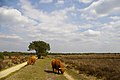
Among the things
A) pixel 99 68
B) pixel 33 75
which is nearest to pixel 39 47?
pixel 99 68

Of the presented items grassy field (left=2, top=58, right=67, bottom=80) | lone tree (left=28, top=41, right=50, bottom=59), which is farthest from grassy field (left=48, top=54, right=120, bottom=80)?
lone tree (left=28, top=41, right=50, bottom=59)

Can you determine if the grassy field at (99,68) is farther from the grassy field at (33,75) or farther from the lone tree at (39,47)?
the lone tree at (39,47)

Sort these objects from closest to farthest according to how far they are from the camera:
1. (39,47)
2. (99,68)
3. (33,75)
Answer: (33,75) < (99,68) < (39,47)

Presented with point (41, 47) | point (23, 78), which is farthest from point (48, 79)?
point (41, 47)

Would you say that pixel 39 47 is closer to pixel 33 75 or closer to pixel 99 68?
pixel 99 68

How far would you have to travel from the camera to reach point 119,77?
25.6 m

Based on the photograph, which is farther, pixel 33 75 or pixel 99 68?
pixel 99 68

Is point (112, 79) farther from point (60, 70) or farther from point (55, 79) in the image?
point (60, 70)

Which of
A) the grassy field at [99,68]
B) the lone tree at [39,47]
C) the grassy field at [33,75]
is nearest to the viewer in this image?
the grassy field at [33,75]

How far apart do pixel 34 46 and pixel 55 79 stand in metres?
78.8

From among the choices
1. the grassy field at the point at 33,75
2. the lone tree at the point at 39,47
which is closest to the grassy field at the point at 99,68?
the grassy field at the point at 33,75

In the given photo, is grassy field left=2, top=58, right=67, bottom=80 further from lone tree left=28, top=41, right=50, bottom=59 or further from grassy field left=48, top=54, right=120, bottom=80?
lone tree left=28, top=41, right=50, bottom=59

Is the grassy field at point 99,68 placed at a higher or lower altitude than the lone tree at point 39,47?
lower

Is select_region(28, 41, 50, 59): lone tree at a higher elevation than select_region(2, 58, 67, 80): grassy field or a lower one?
higher
